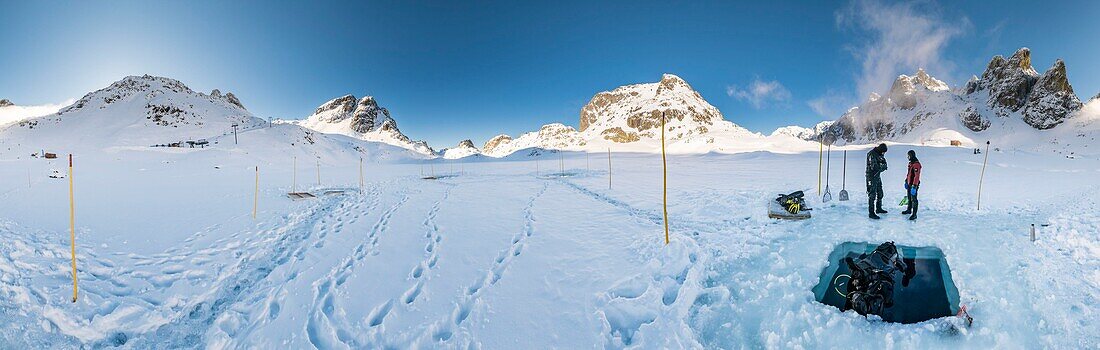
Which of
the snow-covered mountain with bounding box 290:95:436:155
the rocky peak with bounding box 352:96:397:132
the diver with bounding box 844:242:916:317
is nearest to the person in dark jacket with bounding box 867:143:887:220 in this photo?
the diver with bounding box 844:242:916:317

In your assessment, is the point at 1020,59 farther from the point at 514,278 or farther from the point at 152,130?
the point at 152,130

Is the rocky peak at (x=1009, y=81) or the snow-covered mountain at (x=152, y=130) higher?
the rocky peak at (x=1009, y=81)

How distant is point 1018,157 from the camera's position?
34625mm

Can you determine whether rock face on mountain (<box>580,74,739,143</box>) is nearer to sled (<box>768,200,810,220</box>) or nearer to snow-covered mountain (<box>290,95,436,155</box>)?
snow-covered mountain (<box>290,95,436,155</box>)

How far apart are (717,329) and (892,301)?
253 centimetres

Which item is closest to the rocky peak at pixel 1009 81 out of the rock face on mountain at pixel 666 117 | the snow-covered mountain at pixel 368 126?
the rock face on mountain at pixel 666 117

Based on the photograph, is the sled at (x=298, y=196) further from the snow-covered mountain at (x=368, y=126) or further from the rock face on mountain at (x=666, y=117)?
the snow-covered mountain at (x=368, y=126)

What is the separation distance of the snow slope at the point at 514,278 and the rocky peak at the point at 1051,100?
13905 centimetres

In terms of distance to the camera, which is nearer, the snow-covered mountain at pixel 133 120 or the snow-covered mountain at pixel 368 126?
the snow-covered mountain at pixel 133 120

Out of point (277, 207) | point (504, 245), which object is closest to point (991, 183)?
point (504, 245)

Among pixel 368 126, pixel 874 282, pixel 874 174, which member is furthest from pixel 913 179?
pixel 368 126

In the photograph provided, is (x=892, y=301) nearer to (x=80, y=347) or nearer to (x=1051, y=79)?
(x=80, y=347)

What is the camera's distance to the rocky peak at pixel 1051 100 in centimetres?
9594

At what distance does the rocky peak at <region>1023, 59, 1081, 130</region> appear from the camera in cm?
9594
